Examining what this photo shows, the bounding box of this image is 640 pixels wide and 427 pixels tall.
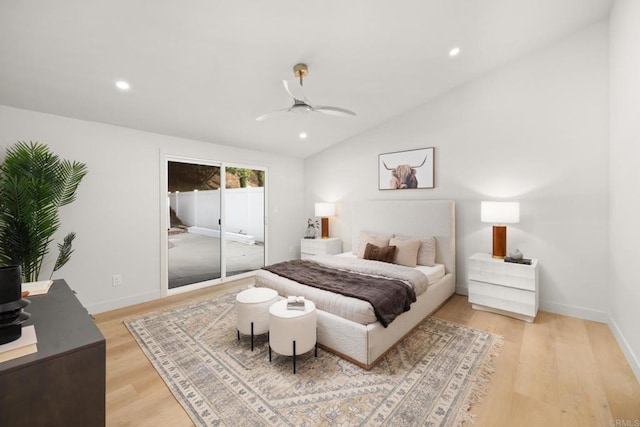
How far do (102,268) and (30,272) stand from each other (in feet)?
2.40

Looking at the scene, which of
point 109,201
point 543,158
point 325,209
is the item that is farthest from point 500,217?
point 109,201

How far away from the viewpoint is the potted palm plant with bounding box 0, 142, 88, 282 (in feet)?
8.20

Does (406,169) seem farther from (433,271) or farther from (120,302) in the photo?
(120,302)

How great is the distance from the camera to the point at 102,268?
341 cm

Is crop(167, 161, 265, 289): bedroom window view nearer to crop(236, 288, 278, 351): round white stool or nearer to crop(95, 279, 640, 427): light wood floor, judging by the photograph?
crop(95, 279, 640, 427): light wood floor

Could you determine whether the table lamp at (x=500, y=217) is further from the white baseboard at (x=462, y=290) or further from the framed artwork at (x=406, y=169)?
the framed artwork at (x=406, y=169)

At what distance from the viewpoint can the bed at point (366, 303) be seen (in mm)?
2293

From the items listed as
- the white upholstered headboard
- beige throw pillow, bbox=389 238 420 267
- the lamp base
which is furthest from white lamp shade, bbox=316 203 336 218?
the lamp base

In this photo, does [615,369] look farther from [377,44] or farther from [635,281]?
[377,44]

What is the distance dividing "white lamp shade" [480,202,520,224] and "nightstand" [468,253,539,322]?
0.50m

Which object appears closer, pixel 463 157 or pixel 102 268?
pixel 102 268

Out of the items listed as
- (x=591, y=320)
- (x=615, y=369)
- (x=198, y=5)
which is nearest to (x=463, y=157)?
(x=591, y=320)

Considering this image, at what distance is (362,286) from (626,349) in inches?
90.6

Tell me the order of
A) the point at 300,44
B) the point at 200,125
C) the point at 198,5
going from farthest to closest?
the point at 200,125 → the point at 300,44 → the point at 198,5
